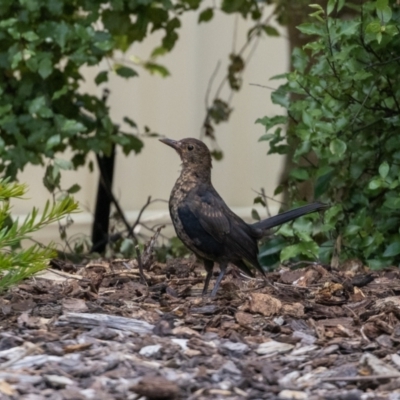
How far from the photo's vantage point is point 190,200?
435 centimetres

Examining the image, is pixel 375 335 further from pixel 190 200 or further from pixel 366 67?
pixel 366 67

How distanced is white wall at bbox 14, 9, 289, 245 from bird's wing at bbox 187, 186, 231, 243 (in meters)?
4.23

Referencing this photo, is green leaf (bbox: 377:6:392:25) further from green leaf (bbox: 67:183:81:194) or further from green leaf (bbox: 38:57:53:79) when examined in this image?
green leaf (bbox: 67:183:81:194)

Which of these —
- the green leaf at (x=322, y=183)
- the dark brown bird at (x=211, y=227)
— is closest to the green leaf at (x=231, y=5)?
the green leaf at (x=322, y=183)

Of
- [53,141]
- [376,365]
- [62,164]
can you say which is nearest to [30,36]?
[53,141]

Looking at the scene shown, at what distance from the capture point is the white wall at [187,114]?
28.7 ft

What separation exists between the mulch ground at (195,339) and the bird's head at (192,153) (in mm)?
617

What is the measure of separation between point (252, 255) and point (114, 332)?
1.16 metres

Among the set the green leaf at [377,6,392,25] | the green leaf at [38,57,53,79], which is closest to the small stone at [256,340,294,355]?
the green leaf at [377,6,392,25]

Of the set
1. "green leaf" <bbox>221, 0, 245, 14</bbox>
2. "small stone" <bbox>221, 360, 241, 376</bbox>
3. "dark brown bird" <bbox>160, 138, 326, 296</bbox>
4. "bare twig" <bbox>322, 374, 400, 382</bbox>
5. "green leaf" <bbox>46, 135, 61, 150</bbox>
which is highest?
"green leaf" <bbox>221, 0, 245, 14</bbox>

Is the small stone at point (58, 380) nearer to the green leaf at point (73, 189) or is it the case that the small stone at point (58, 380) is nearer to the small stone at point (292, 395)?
the small stone at point (292, 395)

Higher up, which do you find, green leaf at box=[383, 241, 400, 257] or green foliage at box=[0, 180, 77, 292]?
green leaf at box=[383, 241, 400, 257]

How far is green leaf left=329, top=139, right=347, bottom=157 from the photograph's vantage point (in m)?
A: 4.76

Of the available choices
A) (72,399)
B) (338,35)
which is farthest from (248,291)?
(72,399)
